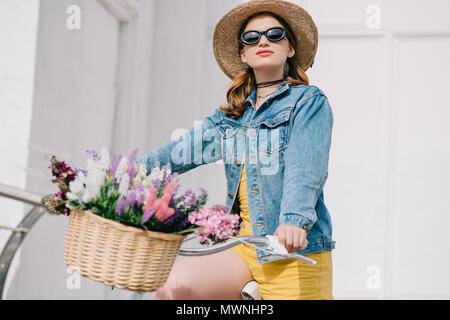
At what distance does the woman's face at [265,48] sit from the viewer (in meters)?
2.02

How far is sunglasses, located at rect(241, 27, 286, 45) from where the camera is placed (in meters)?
2.01

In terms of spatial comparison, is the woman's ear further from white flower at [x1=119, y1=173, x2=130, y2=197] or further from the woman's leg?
white flower at [x1=119, y1=173, x2=130, y2=197]

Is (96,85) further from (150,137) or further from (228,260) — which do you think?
(228,260)

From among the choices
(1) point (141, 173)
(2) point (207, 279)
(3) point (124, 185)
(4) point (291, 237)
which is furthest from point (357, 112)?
(3) point (124, 185)

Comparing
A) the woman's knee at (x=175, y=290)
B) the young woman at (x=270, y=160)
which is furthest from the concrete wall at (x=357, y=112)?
the woman's knee at (x=175, y=290)

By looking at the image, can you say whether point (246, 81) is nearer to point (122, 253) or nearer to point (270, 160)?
point (270, 160)

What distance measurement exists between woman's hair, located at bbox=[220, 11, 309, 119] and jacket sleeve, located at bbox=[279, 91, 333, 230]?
248 mm

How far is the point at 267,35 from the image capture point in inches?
79.4

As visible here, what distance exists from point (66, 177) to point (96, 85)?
2768mm

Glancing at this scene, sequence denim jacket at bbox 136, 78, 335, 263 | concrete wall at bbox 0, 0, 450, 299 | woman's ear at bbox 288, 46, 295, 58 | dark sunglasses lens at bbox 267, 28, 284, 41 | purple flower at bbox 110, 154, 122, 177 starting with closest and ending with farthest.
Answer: purple flower at bbox 110, 154, 122, 177, denim jacket at bbox 136, 78, 335, 263, dark sunglasses lens at bbox 267, 28, 284, 41, woman's ear at bbox 288, 46, 295, 58, concrete wall at bbox 0, 0, 450, 299

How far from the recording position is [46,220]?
3.32 meters

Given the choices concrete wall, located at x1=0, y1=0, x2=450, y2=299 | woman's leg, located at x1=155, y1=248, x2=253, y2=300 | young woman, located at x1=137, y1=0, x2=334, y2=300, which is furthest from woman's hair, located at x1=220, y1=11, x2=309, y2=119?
concrete wall, located at x1=0, y1=0, x2=450, y2=299

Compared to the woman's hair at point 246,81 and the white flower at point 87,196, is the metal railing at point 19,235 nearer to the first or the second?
the white flower at point 87,196

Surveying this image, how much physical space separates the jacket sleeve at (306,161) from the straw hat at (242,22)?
15.6 inches
